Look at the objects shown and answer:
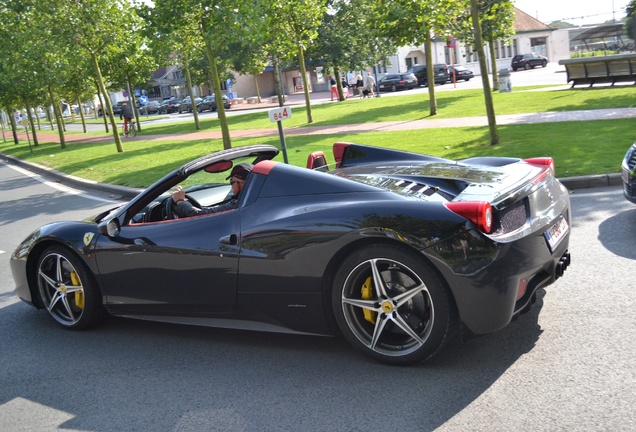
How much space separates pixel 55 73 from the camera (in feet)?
96.1

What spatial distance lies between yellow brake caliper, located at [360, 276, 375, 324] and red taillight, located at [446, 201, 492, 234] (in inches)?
27.6

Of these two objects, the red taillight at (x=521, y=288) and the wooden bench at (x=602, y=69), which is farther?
the wooden bench at (x=602, y=69)

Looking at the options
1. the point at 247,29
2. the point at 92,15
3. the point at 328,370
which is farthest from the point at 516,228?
the point at 92,15

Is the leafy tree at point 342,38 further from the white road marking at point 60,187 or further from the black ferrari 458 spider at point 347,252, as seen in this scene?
the black ferrari 458 spider at point 347,252

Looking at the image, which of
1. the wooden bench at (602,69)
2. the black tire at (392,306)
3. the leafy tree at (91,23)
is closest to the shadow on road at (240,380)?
the black tire at (392,306)

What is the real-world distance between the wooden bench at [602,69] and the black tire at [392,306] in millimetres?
23565

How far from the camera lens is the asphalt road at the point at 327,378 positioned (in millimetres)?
3645

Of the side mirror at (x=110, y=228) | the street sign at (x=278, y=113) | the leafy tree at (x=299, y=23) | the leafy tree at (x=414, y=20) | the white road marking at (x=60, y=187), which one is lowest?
the white road marking at (x=60, y=187)

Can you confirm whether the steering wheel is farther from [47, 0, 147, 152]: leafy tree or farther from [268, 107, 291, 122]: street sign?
[47, 0, 147, 152]: leafy tree

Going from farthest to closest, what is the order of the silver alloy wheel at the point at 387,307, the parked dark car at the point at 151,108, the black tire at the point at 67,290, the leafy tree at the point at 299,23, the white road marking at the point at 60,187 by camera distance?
the parked dark car at the point at 151,108 → the leafy tree at the point at 299,23 → the white road marking at the point at 60,187 → the black tire at the point at 67,290 → the silver alloy wheel at the point at 387,307

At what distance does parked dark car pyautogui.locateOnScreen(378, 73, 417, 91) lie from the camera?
52656mm

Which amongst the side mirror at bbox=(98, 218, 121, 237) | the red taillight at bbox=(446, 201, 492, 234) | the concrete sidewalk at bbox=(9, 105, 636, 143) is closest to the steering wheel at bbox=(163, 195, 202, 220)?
the side mirror at bbox=(98, 218, 121, 237)

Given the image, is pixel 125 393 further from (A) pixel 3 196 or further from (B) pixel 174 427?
(A) pixel 3 196

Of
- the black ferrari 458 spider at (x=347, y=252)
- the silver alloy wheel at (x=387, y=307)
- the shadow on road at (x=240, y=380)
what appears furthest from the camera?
the silver alloy wheel at (x=387, y=307)
